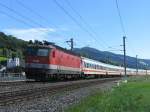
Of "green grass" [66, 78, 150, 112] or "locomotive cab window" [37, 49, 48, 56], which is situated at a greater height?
"locomotive cab window" [37, 49, 48, 56]

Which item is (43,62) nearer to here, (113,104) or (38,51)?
(38,51)

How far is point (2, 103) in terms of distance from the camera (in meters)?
18.8

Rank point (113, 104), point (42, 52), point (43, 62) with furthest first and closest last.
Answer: point (42, 52), point (43, 62), point (113, 104)

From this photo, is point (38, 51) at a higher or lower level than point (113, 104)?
higher

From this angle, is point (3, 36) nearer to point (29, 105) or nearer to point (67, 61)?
point (67, 61)

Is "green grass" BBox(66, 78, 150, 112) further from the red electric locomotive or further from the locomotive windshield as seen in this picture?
the locomotive windshield

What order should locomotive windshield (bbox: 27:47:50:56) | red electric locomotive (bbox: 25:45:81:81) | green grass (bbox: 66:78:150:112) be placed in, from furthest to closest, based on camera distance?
locomotive windshield (bbox: 27:47:50:56) → red electric locomotive (bbox: 25:45:81:81) → green grass (bbox: 66:78:150:112)

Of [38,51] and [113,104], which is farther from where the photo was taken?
[38,51]

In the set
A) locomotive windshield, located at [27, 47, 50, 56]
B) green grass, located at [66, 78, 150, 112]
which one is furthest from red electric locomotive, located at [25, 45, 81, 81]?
green grass, located at [66, 78, 150, 112]

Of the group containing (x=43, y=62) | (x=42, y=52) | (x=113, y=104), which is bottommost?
(x=113, y=104)

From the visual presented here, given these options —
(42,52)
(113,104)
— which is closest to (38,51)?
(42,52)

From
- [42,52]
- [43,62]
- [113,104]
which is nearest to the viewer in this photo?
[113,104]

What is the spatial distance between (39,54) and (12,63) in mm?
47276

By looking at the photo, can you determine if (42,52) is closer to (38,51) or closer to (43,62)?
(38,51)
